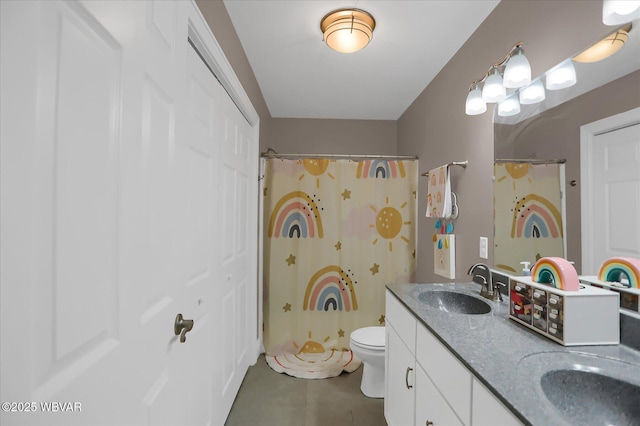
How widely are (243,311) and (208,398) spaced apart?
77cm

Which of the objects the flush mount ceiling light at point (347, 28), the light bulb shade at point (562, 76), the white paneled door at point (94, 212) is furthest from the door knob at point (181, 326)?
the light bulb shade at point (562, 76)

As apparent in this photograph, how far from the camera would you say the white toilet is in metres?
2.05

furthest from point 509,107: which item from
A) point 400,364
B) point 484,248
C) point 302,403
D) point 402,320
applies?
point 302,403

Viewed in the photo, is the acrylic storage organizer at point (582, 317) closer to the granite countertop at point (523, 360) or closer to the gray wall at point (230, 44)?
the granite countertop at point (523, 360)

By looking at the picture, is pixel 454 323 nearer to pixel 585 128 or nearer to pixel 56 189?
pixel 585 128

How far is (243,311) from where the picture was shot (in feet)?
7.40

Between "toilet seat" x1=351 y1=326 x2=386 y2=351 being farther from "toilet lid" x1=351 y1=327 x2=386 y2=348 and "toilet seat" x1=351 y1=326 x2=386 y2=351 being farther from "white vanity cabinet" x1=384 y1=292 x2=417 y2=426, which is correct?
"white vanity cabinet" x1=384 y1=292 x2=417 y2=426

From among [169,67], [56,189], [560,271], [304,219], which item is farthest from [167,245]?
[304,219]

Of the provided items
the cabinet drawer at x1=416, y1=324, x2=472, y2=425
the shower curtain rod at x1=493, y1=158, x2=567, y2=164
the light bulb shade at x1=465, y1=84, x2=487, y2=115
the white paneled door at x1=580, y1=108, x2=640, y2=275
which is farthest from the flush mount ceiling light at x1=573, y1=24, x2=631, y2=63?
the cabinet drawer at x1=416, y1=324, x2=472, y2=425

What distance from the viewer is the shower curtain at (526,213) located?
52.1 inches

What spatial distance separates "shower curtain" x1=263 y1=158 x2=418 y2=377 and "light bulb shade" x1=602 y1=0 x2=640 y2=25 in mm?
1837

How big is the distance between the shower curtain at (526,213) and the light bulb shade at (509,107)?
26cm

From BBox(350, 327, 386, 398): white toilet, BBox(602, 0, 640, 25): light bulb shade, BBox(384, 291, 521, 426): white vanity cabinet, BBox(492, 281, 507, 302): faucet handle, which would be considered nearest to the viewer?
BBox(384, 291, 521, 426): white vanity cabinet

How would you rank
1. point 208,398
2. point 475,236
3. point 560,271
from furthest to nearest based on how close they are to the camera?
point 475,236, point 208,398, point 560,271
